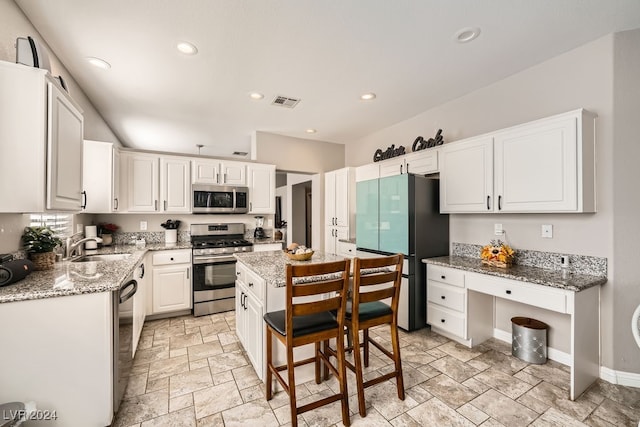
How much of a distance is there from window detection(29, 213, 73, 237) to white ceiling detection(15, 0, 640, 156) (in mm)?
1411

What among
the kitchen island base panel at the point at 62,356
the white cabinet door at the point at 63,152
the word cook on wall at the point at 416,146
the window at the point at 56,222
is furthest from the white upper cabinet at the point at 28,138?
the word cook on wall at the point at 416,146

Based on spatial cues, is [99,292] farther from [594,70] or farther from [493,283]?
[594,70]

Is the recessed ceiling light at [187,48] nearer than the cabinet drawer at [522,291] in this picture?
No

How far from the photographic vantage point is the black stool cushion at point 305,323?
176 cm

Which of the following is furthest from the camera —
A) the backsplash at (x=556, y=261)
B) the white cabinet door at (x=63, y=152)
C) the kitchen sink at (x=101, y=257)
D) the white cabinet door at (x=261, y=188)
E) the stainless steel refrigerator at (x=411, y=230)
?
the white cabinet door at (x=261, y=188)

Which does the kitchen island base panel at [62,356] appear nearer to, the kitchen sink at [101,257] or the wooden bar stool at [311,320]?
the wooden bar stool at [311,320]

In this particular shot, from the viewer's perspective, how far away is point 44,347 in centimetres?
156

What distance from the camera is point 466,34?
2.22 metres

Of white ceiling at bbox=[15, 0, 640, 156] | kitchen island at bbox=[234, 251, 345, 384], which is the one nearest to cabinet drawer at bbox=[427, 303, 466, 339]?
kitchen island at bbox=[234, 251, 345, 384]

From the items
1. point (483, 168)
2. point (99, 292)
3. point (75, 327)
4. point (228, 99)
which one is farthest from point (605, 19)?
point (75, 327)

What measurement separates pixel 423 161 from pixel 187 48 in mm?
2776

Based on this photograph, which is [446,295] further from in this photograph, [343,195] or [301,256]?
[343,195]

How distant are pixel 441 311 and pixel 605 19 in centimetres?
276

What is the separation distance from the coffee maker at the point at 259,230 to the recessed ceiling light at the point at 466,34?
3.62 m
